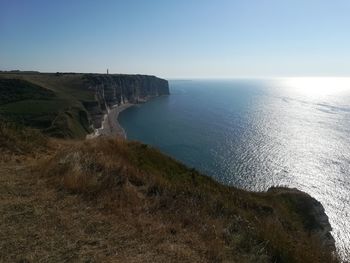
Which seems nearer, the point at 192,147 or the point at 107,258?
the point at 107,258

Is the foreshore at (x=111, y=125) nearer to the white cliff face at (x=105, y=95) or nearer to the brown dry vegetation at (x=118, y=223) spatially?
the white cliff face at (x=105, y=95)

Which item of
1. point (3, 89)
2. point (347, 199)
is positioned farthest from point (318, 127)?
point (3, 89)

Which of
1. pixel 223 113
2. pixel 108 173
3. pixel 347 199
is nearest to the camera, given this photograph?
pixel 108 173

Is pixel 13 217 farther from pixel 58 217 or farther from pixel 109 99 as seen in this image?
pixel 109 99

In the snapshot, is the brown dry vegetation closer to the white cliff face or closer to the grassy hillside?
the grassy hillside

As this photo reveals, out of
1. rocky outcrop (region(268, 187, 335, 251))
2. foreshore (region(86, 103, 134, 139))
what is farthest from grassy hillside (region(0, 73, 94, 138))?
rocky outcrop (region(268, 187, 335, 251))
